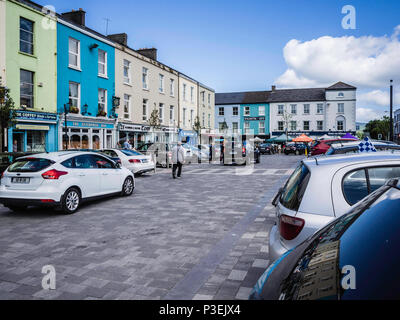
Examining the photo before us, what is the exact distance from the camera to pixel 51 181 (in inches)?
318

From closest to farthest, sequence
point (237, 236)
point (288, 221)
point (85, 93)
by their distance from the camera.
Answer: point (288, 221) → point (237, 236) → point (85, 93)

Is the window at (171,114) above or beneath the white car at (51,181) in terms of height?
above

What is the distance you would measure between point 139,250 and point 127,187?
5.85 metres

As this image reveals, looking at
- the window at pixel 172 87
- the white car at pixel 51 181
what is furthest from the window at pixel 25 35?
the window at pixel 172 87

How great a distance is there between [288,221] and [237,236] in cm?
313

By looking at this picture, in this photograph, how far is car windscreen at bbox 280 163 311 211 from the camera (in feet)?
11.2

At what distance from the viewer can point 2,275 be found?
4457 mm

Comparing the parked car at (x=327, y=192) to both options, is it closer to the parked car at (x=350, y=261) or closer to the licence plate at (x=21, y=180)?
the parked car at (x=350, y=261)

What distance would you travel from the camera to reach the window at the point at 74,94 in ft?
76.1

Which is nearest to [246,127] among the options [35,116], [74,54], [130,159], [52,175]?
[74,54]

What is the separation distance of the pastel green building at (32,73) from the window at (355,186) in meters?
18.6

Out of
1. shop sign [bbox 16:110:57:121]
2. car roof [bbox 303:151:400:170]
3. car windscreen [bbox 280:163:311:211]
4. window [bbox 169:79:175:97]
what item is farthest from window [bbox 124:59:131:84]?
car roof [bbox 303:151:400:170]
